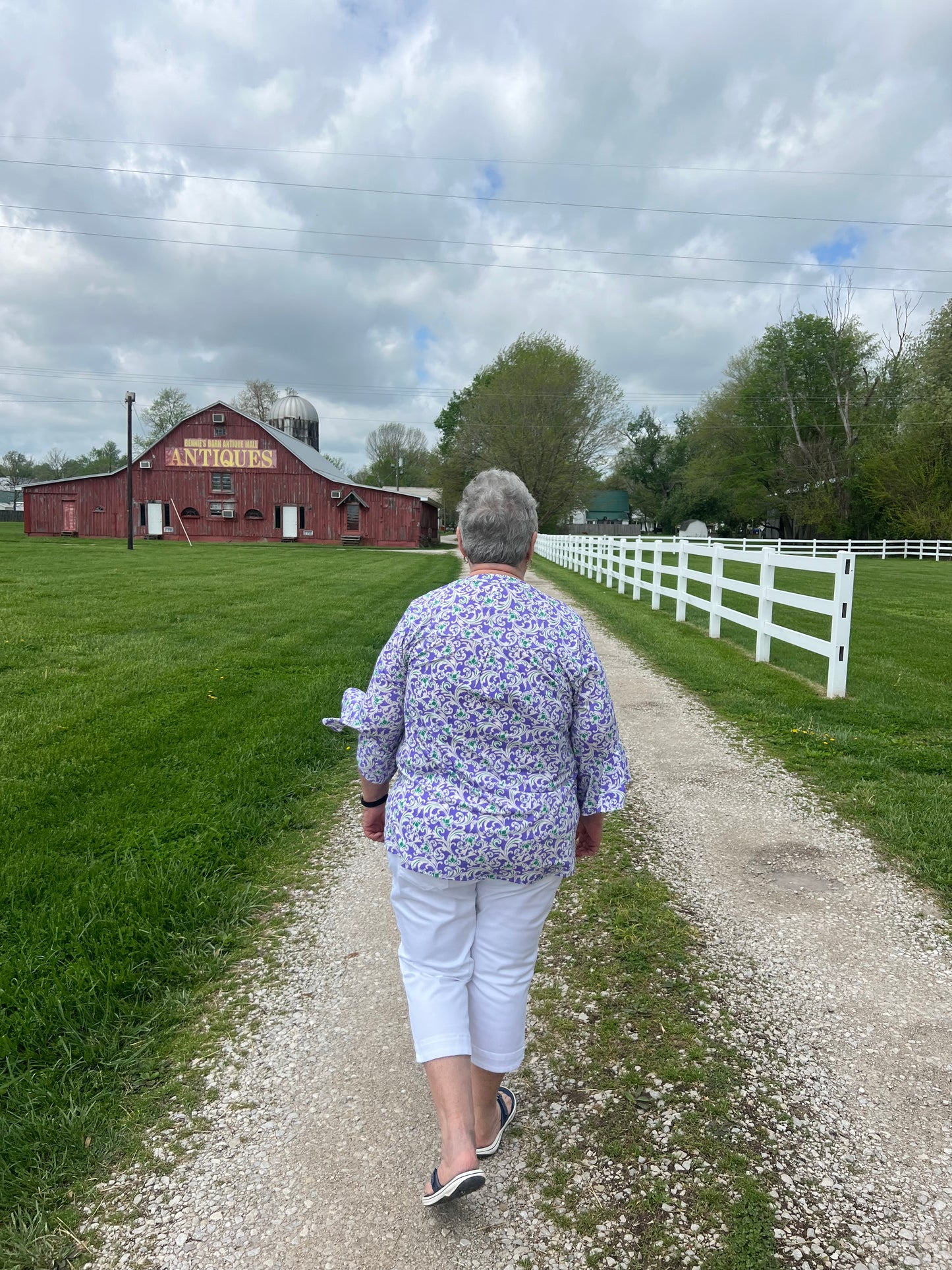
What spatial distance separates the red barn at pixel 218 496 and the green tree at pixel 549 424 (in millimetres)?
8080

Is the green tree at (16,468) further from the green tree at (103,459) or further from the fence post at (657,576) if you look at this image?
the fence post at (657,576)

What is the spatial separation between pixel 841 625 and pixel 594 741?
577 centimetres

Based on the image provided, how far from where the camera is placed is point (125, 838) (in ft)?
12.5

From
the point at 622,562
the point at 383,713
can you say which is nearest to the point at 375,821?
the point at 383,713

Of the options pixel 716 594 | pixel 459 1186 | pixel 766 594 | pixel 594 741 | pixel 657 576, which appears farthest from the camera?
pixel 657 576

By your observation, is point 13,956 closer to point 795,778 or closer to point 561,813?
point 561,813

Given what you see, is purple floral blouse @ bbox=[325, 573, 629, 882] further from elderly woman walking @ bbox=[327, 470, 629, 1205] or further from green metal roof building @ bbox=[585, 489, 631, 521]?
green metal roof building @ bbox=[585, 489, 631, 521]

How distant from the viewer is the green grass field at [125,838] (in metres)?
2.19

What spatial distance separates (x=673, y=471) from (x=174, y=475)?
49679 mm

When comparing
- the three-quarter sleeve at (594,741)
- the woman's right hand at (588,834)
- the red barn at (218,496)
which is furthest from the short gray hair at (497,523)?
the red barn at (218,496)

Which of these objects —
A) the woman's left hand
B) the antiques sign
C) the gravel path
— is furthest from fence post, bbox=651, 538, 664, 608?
the antiques sign

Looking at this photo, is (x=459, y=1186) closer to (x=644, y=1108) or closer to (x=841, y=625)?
(x=644, y=1108)

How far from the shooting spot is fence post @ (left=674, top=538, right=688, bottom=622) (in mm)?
12055

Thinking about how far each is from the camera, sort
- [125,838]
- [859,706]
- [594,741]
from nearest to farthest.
Result: [594,741]
[125,838]
[859,706]
